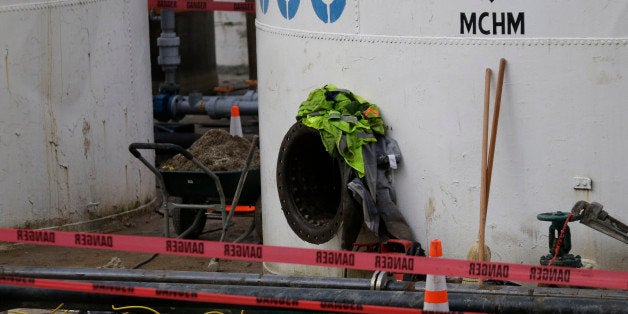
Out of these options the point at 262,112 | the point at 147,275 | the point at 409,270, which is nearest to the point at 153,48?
the point at 262,112

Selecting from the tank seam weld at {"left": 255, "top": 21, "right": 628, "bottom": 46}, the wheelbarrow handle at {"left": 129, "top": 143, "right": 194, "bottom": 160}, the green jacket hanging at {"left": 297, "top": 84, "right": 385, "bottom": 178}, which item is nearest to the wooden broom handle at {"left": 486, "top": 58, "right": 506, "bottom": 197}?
the tank seam weld at {"left": 255, "top": 21, "right": 628, "bottom": 46}

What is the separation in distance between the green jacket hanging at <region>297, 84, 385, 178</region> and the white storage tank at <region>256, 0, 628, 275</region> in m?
0.13

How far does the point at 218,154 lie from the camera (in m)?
11.4

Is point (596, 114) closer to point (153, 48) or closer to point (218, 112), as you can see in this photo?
point (218, 112)

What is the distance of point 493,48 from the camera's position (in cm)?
823

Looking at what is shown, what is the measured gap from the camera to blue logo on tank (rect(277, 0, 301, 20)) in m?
9.33

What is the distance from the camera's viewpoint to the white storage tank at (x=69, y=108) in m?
11.4

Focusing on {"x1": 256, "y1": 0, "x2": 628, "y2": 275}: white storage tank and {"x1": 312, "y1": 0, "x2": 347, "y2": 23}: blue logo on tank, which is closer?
{"x1": 256, "y1": 0, "x2": 628, "y2": 275}: white storage tank

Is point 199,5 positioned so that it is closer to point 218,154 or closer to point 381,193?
point 218,154

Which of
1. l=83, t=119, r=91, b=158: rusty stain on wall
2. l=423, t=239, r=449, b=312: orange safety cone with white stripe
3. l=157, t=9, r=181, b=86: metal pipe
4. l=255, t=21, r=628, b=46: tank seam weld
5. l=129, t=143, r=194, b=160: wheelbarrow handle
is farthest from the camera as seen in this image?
l=157, t=9, r=181, b=86: metal pipe

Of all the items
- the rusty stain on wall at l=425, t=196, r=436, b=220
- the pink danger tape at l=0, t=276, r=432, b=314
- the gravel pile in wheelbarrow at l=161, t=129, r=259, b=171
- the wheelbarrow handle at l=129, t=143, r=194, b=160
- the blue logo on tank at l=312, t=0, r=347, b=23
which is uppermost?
the blue logo on tank at l=312, t=0, r=347, b=23

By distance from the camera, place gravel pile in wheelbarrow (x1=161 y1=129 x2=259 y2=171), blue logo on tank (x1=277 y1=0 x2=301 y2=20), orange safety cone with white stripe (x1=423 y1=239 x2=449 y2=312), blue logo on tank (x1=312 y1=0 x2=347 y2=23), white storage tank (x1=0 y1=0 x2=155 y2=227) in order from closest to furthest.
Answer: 1. orange safety cone with white stripe (x1=423 y1=239 x2=449 y2=312)
2. blue logo on tank (x1=312 y1=0 x2=347 y2=23)
3. blue logo on tank (x1=277 y1=0 x2=301 y2=20)
4. gravel pile in wheelbarrow (x1=161 y1=129 x2=259 y2=171)
5. white storage tank (x1=0 y1=0 x2=155 y2=227)

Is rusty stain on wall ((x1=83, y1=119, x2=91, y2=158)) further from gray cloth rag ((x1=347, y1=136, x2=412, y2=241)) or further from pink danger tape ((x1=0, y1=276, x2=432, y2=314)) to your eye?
gray cloth rag ((x1=347, y1=136, x2=412, y2=241))

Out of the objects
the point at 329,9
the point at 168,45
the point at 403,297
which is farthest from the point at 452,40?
the point at 168,45
